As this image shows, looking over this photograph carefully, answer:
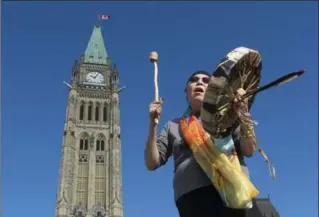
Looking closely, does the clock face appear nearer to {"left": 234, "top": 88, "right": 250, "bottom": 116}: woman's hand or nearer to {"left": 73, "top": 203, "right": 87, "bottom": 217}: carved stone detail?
{"left": 73, "top": 203, "right": 87, "bottom": 217}: carved stone detail

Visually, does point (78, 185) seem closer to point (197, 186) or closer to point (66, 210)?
point (66, 210)

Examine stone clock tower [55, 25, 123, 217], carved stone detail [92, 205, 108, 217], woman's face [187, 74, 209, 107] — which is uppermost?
stone clock tower [55, 25, 123, 217]

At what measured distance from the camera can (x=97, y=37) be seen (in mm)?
71750

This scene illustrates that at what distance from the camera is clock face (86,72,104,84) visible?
64.2 m

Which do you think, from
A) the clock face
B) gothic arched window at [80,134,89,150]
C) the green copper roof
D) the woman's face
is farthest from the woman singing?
the green copper roof

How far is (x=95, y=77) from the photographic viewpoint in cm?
6488

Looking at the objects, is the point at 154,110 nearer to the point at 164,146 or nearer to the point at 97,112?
the point at 164,146

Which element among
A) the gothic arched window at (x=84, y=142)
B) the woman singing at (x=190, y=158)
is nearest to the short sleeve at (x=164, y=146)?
the woman singing at (x=190, y=158)

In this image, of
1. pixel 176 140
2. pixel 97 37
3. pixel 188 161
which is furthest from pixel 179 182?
pixel 97 37

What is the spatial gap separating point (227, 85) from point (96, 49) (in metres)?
67.5

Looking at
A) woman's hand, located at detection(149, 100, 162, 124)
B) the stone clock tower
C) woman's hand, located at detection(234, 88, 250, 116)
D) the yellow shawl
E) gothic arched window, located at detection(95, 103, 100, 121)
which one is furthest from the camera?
gothic arched window, located at detection(95, 103, 100, 121)

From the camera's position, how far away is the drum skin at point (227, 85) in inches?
115

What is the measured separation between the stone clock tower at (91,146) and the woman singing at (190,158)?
50538 mm

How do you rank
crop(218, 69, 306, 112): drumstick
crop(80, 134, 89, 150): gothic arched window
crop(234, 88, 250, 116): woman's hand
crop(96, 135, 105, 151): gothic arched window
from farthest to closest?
crop(96, 135, 105, 151): gothic arched window
crop(80, 134, 89, 150): gothic arched window
crop(234, 88, 250, 116): woman's hand
crop(218, 69, 306, 112): drumstick
